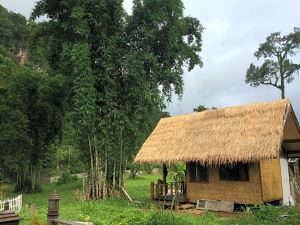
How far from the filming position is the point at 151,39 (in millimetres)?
20672

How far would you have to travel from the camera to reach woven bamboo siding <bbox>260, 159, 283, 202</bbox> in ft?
49.1

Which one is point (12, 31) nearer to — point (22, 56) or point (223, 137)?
point (22, 56)

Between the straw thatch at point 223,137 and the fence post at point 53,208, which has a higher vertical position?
the straw thatch at point 223,137

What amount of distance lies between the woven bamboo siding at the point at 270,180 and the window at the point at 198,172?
2.56 m

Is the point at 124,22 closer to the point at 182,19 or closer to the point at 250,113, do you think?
the point at 182,19

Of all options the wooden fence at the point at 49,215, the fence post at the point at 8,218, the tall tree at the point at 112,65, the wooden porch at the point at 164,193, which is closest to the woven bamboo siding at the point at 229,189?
the wooden porch at the point at 164,193

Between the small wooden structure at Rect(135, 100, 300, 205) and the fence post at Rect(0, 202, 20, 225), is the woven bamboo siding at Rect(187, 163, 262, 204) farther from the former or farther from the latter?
the fence post at Rect(0, 202, 20, 225)

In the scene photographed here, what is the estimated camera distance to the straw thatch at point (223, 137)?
14.4 m

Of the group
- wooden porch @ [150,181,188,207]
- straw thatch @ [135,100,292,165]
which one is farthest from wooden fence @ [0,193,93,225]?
wooden porch @ [150,181,188,207]

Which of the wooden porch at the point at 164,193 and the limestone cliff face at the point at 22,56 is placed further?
the limestone cliff face at the point at 22,56

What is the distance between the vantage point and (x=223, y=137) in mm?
15969

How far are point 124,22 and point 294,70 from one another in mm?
26325

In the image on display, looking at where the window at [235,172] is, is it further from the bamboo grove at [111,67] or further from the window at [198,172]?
the bamboo grove at [111,67]

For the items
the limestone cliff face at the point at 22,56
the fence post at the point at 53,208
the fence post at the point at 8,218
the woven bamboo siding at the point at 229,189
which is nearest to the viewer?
the fence post at the point at 8,218
